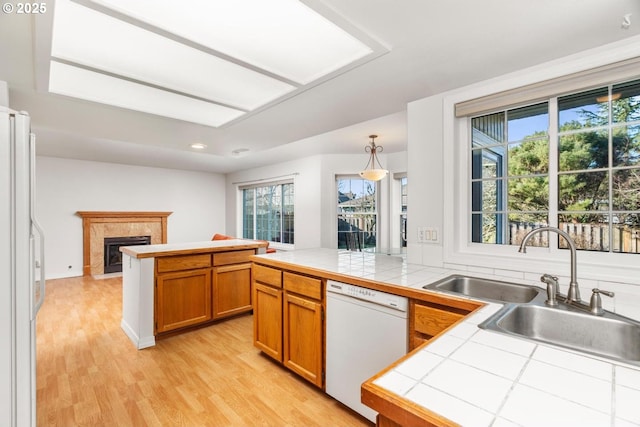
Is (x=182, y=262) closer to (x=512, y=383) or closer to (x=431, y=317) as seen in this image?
(x=431, y=317)

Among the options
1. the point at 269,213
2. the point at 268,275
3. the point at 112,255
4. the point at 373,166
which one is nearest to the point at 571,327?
the point at 268,275

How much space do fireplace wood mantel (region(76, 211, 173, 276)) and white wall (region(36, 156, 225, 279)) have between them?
0.37 ft

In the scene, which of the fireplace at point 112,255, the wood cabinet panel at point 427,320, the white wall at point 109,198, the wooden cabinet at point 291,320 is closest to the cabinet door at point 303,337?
the wooden cabinet at point 291,320

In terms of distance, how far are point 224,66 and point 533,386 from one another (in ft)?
6.88

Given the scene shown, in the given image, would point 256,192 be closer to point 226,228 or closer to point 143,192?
point 226,228

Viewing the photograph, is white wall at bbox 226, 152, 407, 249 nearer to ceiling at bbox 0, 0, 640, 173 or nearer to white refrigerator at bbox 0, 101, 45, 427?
ceiling at bbox 0, 0, 640, 173

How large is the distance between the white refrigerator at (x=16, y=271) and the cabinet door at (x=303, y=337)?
4.61ft

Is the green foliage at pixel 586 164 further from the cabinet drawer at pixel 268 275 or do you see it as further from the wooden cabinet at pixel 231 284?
the wooden cabinet at pixel 231 284

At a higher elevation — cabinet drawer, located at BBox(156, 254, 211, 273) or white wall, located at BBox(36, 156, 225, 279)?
white wall, located at BBox(36, 156, 225, 279)

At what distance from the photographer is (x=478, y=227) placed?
7.04ft

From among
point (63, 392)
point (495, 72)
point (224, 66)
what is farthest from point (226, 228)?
point (495, 72)

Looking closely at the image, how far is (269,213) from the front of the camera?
22.0 ft

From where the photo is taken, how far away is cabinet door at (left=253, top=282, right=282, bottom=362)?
2.33 meters

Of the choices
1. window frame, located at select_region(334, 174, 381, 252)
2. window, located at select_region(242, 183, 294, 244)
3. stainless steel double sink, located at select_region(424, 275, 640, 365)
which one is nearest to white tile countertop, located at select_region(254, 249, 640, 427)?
stainless steel double sink, located at select_region(424, 275, 640, 365)
